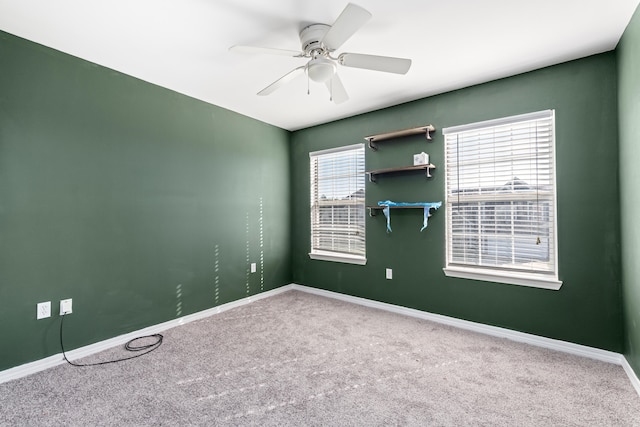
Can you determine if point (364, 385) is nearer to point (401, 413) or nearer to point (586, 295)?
point (401, 413)

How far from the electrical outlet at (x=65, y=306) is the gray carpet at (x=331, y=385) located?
42 centimetres

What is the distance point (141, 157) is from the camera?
293 cm

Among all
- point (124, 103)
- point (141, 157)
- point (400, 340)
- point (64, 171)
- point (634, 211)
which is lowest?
point (400, 340)

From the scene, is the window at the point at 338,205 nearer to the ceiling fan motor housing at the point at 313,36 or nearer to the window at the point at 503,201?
the window at the point at 503,201

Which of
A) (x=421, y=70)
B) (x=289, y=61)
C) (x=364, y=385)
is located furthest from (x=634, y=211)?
(x=289, y=61)

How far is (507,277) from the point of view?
281 cm

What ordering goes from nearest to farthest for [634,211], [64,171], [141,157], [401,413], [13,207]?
1. [401,413]
2. [634,211]
3. [13,207]
4. [64,171]
5. [141,157]

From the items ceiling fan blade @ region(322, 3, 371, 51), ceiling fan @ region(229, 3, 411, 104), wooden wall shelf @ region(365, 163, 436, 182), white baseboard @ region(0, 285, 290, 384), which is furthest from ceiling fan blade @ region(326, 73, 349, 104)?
white baseboard @ region(0, 285, 290, 384)

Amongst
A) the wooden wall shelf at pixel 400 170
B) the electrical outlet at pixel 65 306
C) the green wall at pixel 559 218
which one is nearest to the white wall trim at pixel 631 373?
the green wall at pixel 559 218

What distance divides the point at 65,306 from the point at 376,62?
3.03 metres

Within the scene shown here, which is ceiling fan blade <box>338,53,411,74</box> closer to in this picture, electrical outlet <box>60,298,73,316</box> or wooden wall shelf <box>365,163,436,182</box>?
wooden wall shelf <box>365,163,436,182</box>

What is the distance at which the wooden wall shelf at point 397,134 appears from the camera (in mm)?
3199

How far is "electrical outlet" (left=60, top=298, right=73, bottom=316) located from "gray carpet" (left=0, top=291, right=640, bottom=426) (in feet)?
1.37

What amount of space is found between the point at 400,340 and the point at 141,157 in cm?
303
